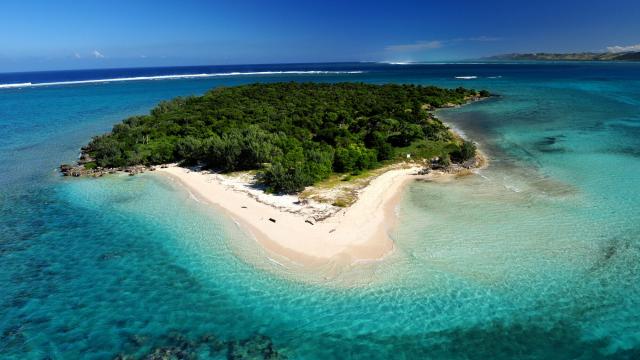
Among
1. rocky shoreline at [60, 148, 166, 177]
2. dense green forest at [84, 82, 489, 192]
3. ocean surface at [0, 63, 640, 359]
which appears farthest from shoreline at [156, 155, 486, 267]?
rocky shoreline at [60, 148, 166, 177]

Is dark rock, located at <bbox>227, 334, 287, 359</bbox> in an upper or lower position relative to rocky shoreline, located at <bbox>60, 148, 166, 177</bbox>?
lower

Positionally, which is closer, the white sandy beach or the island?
the white sandy beach

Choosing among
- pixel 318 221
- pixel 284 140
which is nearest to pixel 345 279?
pixel 318 221

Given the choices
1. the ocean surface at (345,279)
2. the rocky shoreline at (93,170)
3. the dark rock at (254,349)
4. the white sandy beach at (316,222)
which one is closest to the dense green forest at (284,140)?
the rocky shoreline at (93,170)

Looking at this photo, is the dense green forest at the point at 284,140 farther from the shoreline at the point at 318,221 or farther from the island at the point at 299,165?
the shoreline at the point at 318,221

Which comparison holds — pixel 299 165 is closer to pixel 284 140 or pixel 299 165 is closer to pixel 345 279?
pixel 284 140

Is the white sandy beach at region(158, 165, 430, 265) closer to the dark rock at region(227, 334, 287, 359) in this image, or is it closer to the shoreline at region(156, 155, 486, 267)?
the shoreline at region(156, 155, 486, 267)

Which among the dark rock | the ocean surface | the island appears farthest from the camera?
the island
